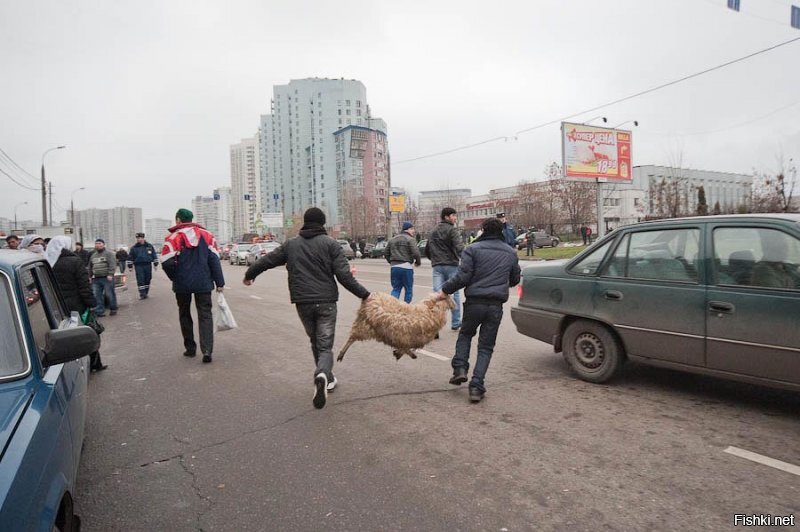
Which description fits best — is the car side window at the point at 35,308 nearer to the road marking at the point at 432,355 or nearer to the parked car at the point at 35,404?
the parked car at the point at 35,404

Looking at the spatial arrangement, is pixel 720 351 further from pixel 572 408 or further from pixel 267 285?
pixel 267 285

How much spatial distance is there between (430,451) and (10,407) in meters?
2.66

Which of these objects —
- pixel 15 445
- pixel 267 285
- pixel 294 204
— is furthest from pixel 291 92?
pixel 15 445

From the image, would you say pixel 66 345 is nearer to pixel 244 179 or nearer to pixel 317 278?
pixel 317 278

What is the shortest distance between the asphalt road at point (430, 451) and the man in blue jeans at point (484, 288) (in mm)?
434

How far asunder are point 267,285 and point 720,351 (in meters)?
16.5

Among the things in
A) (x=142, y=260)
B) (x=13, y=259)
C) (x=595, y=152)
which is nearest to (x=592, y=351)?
(x=13, y=259)

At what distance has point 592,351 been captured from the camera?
17.7 feet

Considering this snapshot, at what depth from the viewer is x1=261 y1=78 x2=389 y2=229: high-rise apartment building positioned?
411 ft

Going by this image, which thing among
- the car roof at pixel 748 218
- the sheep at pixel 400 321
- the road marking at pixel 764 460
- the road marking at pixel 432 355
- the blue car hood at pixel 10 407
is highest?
the car roof at pixel 748 218

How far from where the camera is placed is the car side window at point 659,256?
4.67 meters

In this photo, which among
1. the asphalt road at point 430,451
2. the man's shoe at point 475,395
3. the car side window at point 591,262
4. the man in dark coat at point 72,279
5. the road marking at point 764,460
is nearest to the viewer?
the asphalt road at point 430,451

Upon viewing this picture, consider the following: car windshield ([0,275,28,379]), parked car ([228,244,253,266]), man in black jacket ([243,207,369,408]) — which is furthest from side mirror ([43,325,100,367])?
parked car ([228,244,253,266])

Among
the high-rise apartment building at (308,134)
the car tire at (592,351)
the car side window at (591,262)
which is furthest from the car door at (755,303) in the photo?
the high-rise apartment building at (308,134)
